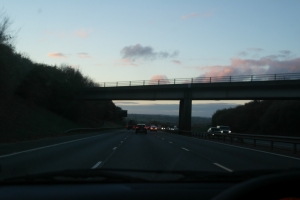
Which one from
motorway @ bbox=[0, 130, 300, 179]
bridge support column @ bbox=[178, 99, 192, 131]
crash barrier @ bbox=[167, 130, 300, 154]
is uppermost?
bridge support column @ bbox=[178, 99, 192, 131]

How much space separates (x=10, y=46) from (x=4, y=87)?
410 centimetres

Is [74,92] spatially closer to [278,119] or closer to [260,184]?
[278,119]

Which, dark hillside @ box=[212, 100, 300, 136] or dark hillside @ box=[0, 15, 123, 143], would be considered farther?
dark hillside @ box=[212, 100, 300, 136]

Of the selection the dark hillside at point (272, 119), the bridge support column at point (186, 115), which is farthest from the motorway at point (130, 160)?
the dark hillside at point (272, 119)

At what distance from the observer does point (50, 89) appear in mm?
60125

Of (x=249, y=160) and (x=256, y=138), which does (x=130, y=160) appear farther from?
(x=256, y=138)

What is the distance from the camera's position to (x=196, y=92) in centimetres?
5444

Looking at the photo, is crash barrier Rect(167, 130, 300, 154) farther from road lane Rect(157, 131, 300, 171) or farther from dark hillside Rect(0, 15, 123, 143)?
dark hillside Rect(0, 15, 123, 143)

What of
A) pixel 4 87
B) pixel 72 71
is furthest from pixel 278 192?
pixel 72 71

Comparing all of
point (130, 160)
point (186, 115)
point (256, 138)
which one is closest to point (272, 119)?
point (186, 115)

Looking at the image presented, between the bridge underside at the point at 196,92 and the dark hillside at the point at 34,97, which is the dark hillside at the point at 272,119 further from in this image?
the dark hillside at the point at 34,97

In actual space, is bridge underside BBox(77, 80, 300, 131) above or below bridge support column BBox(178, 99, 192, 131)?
above

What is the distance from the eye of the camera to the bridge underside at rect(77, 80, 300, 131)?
44.8 m

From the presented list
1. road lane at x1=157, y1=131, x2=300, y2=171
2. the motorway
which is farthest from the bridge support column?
the motorway
